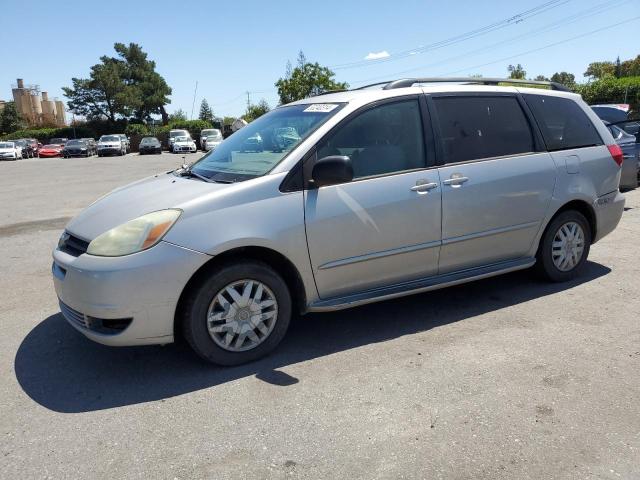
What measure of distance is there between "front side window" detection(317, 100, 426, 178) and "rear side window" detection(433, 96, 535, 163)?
0.80 ft

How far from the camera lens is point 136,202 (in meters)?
3.63

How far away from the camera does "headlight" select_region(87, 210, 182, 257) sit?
324cm

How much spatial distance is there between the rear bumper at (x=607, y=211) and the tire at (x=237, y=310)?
10.6 ft

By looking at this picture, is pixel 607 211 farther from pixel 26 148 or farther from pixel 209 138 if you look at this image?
pixel 26 148

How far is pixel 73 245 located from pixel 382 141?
7.46ft

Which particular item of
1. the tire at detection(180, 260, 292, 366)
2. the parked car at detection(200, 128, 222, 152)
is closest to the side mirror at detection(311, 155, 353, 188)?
the tire at detection(180, 260, 292, 366)

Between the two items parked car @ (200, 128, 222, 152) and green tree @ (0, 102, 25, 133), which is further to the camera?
green tree @ (0, 102, 25, 133)

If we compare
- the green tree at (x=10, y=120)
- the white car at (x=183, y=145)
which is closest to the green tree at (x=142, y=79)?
the green tree at (x=10, y=120)

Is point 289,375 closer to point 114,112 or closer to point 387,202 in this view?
point 387,202

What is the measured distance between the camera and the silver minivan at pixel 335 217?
3301mm

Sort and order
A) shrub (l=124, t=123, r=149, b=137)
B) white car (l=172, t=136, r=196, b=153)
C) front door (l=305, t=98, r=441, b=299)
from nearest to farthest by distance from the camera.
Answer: front door (l=305, t=98, r=441, b=299)
white car (l=172, t=136, r=196, b=153)
shrub (l=124, t=123, r=149, b=137)

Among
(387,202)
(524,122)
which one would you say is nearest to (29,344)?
(387,202)

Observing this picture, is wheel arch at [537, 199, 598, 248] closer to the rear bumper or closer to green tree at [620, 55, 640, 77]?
the rear bumper

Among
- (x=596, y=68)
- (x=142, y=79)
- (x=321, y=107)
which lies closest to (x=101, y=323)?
(x=321, y=107)
